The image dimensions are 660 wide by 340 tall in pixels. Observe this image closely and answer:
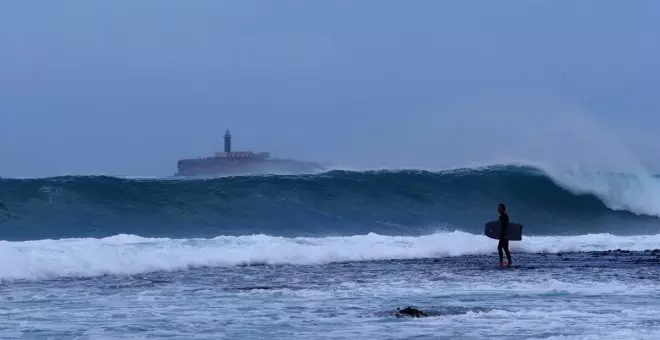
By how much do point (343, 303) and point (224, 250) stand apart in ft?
25.0

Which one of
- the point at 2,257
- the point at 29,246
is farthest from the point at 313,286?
the point at 29,246

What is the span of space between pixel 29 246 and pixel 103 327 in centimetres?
863

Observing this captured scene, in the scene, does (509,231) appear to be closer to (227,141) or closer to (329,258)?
(329,258)

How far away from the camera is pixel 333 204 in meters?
31.6

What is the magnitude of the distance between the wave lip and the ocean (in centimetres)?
4

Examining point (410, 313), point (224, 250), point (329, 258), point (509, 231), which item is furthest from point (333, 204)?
point (410, 313)

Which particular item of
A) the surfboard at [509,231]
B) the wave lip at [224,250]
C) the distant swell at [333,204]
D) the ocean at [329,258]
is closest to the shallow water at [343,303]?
the ocean at [329,258]

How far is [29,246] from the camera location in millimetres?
17969

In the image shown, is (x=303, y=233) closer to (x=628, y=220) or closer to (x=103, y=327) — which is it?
(x=628, y=220)

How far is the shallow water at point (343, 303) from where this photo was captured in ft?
31.9

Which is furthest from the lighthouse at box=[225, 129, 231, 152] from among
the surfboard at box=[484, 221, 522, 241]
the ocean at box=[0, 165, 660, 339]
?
the surfboard at box=[484, 221, 522, 241]

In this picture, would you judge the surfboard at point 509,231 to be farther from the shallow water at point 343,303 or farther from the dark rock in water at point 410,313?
the dark rock in water at point 410,313

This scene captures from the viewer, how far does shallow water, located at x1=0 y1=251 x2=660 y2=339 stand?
383 inches

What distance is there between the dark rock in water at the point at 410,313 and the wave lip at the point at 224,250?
692 cm
